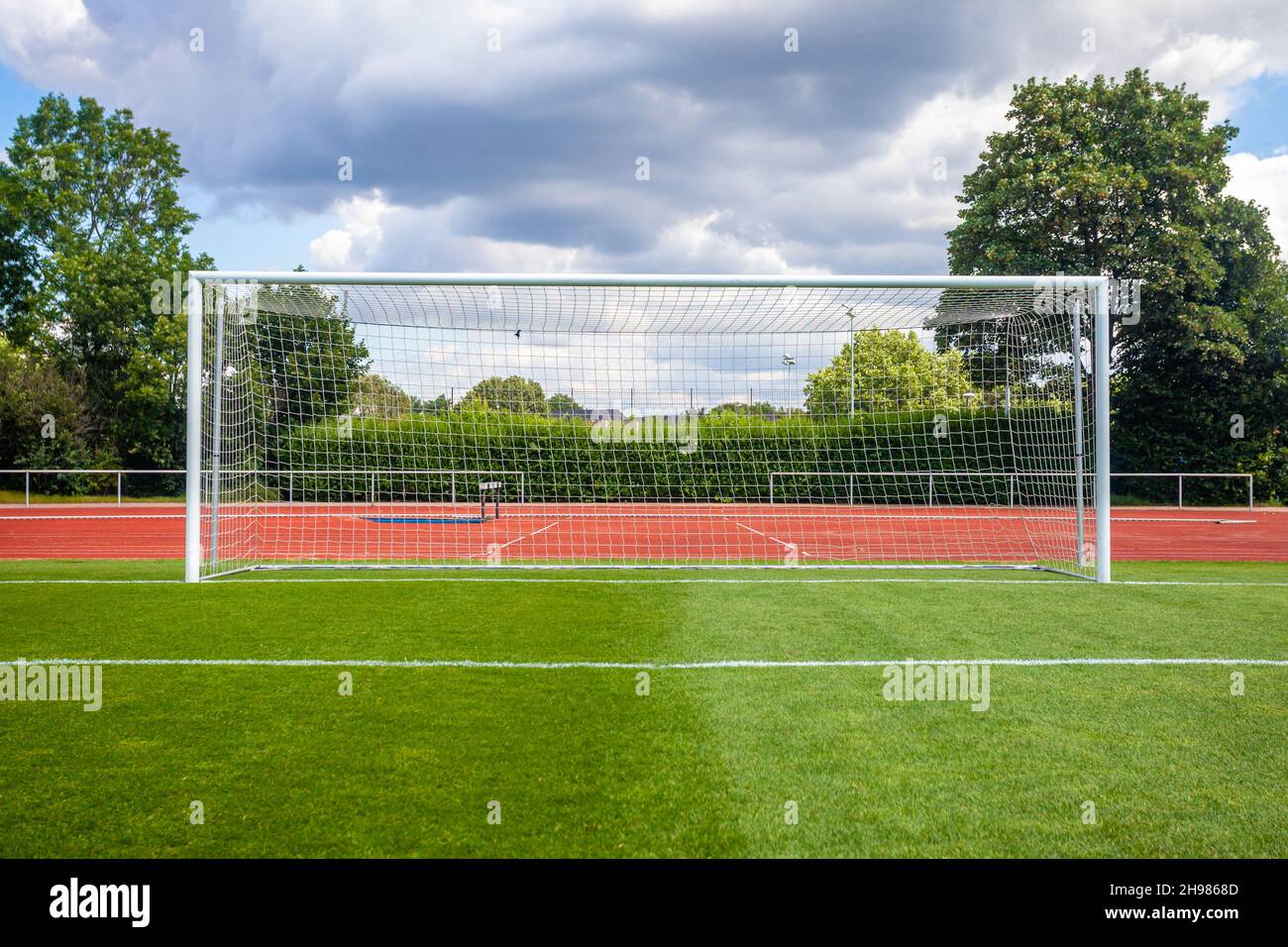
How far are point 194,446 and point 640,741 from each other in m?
6.87

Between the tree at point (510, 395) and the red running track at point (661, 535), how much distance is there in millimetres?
1589

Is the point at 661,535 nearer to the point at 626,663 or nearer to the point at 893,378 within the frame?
the point at 893,378

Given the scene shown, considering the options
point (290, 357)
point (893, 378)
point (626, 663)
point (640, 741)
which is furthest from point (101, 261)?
point (640, 741)

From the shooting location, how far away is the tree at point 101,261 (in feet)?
93.2

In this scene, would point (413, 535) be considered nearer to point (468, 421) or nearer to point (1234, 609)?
point (468, 421)

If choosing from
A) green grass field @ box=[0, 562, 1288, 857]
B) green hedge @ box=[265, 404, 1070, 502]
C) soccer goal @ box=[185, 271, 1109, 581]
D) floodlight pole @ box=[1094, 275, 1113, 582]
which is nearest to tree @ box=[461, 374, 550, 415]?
soccer goal @ box=[185, 271, 1109, 581]

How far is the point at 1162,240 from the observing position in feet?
77.0

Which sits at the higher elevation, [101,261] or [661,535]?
[101,261]

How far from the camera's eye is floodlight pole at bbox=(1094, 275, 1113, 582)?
8.78m

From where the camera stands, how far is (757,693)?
460 cm

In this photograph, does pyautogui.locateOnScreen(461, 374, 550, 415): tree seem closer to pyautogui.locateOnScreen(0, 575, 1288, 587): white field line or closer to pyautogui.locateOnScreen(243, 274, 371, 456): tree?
pyautogui.locateOnScreen(243, 274, 371, 456): tree

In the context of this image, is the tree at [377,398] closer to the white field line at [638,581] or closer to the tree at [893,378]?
the white field line at [638,581]

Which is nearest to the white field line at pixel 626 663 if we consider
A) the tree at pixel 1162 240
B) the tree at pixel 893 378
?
the tree at pixel 893 378
